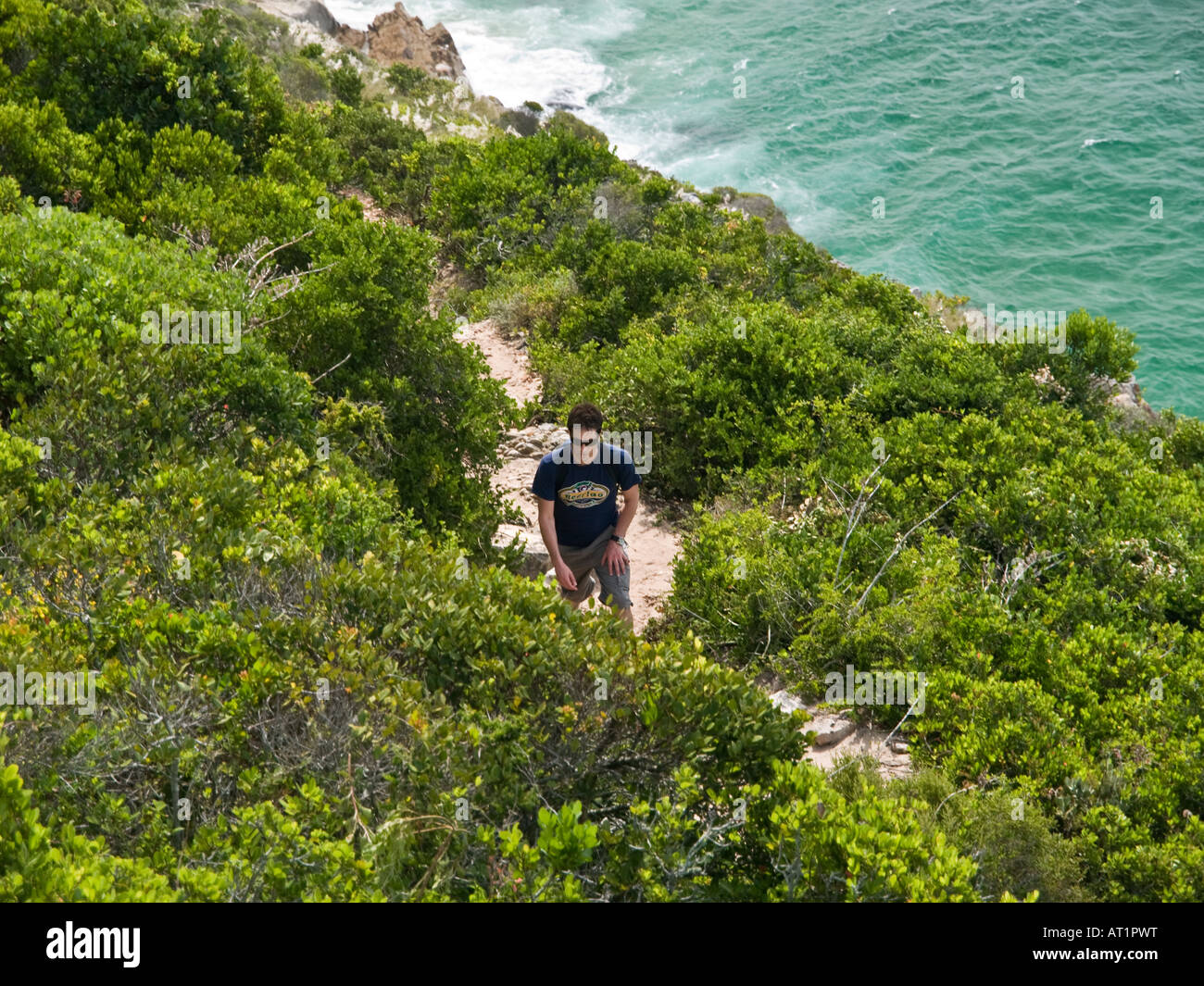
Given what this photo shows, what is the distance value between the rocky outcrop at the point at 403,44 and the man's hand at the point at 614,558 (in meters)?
32.9

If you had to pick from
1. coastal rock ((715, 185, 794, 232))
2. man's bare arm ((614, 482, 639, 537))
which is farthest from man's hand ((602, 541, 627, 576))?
coastal rock ((715, 185, 794, 232))

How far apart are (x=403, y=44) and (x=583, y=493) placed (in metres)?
34.9

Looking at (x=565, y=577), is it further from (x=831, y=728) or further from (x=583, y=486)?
(x=831, y=728)

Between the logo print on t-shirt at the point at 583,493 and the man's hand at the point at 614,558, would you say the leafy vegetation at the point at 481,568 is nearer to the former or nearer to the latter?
the man's hand at the point at 614,558

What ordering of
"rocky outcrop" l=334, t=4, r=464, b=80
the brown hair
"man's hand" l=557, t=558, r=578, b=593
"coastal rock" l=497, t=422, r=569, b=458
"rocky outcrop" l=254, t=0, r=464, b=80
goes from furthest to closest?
1. "rocky outcrop" l=334, t=4, r=464, b=80
2. "rocky outcrop" l=254, t=0, r=464, b=80
3. "coastal rock" l=497, t=422, r=569, b=458
4. "man's hand" l=557, t=558, r=578, b=593
5. the brown hair

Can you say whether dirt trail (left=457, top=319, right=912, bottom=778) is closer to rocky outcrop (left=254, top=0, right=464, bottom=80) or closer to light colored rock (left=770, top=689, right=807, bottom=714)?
light colored rock (left=770, top=689, right=807, bottom=714)

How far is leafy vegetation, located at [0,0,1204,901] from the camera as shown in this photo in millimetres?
4352

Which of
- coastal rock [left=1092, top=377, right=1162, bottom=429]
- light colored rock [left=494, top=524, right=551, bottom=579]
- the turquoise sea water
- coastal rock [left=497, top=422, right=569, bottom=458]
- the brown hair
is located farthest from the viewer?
the turquoise sea water

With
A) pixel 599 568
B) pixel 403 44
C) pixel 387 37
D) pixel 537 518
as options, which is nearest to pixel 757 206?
pixel 403 44

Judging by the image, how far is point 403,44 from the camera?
36438 millimetres

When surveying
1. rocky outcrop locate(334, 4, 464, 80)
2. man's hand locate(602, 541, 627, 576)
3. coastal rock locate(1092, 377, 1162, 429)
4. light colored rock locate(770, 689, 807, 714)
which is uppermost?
rocky outcrop locate(334, 4, 464, 80)

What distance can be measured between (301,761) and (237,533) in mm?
1762

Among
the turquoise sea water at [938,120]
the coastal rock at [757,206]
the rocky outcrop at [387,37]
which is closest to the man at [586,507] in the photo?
the turquoise sea water at [938,120]

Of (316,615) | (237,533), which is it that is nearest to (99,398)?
(237,533)
